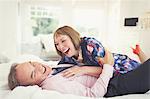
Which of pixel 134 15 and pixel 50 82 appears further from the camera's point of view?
pixel 134 15

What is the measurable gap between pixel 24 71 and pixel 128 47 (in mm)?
556

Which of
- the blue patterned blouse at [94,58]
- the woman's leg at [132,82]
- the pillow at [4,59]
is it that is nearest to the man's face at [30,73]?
the blue patterned blouse at [94,58]

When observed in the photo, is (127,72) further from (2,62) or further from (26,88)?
(2,62)

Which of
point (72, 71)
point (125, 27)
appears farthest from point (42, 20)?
point (125, 27)

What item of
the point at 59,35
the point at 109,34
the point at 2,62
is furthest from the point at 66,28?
the point at 2,62

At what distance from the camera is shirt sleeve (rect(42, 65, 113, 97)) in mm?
739

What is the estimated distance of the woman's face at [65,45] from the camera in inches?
32.5

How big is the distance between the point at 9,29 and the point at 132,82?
0.68m

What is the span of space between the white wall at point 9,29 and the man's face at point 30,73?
33 centimetres

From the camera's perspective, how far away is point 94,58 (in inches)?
31.9

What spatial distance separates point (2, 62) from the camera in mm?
1139

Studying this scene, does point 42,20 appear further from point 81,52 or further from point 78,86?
point 78,86

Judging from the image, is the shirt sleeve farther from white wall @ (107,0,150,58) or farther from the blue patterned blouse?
white wall @ (107,0,150,58)

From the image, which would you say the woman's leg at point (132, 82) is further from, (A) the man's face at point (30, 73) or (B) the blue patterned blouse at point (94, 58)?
(A) the man's face at point (30, 73)
